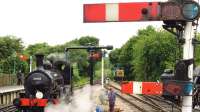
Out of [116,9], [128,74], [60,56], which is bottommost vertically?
[128,74]

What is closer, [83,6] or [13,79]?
[83,6]

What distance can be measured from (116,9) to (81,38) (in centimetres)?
9034

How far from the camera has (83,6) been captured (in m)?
5.80

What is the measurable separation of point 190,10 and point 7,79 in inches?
1257

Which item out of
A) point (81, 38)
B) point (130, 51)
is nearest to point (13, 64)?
point (130, 51)

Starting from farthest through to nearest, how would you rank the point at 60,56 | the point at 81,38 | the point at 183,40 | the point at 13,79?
the point at 81,38 → the point at 13,79 → the point at 60,56 → the point at 183,40

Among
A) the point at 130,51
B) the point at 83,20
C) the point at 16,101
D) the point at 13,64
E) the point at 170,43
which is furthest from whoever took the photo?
the point at 130,51

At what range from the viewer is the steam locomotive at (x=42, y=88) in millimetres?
11273

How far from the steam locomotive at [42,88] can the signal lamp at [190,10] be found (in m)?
5.98

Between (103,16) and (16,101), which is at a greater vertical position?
(103,16)

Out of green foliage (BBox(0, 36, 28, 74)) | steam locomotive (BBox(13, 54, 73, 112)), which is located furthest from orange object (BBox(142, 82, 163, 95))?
green foliage (BBox(0, 36, 28, 74))

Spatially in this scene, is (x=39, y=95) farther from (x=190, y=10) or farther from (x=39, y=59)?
(x=190, y=10)

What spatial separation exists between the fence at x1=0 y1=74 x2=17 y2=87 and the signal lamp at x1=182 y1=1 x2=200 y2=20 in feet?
97.1

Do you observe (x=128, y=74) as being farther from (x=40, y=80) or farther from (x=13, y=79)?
(x=40, y=80)
